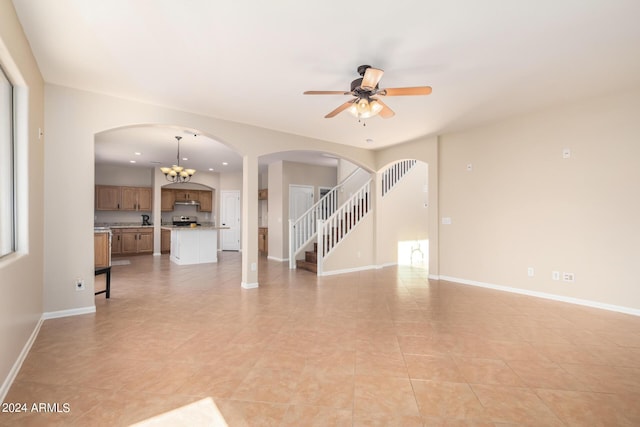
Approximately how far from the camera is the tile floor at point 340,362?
1919mm

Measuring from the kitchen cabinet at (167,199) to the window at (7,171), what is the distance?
25.7ft

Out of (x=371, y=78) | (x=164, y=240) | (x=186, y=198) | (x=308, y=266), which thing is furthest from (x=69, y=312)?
(x=186, y=198)

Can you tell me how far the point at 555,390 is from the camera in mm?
2150

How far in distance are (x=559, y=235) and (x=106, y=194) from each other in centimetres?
1146

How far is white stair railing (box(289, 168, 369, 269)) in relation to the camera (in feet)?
24.2

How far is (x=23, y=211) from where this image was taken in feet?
9.23

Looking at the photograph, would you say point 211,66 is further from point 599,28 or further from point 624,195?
point 624,195

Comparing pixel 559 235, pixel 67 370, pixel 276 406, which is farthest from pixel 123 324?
pixel 559 235

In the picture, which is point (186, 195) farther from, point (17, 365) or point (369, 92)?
point (369, 92)

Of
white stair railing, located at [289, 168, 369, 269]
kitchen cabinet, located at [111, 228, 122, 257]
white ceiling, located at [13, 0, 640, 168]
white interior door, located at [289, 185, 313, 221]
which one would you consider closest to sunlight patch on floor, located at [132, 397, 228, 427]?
white ceiling, located at [13, 0, 640, 168]

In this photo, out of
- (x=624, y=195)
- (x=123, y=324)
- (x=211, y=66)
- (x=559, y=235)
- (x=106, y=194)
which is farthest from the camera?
(x=106, y=194)

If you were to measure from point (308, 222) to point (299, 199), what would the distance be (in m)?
1.32

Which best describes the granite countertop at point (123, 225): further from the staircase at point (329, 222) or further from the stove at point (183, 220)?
the staircase at point (329, 222)

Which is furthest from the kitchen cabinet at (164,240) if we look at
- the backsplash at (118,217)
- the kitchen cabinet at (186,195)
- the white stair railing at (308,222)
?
the white stair railing at (308,222)
